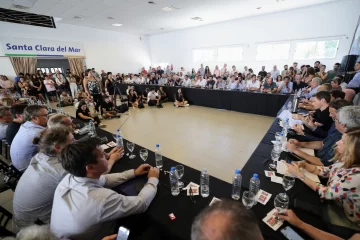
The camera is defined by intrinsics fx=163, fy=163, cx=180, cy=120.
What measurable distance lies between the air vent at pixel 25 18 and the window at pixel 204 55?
8.71m

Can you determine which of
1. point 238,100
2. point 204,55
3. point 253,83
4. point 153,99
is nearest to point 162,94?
point 153,99

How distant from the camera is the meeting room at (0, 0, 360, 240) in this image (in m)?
1.07

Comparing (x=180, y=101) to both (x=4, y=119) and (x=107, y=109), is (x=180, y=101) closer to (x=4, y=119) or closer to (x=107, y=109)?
(x=107, y=109)

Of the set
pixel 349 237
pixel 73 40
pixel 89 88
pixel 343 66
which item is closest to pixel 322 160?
pixel 349 237

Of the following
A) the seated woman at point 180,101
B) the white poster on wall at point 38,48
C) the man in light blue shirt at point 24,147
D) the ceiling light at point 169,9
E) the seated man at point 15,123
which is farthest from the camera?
the white poster on wall at point 38,48

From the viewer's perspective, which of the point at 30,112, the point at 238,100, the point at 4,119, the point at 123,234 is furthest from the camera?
the point at 238,100

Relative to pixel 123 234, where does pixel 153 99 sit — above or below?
below

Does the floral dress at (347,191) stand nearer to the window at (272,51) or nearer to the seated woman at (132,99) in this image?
the seated woman at (132,99)

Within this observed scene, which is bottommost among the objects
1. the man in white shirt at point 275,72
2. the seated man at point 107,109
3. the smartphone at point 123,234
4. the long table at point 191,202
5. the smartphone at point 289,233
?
the seated man at point 107,109

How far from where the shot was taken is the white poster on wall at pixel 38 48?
8148 millimetres

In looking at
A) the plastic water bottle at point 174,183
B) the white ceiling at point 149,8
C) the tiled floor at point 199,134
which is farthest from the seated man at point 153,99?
the plastic water bottle at point 174,183

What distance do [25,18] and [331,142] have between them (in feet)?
39.5

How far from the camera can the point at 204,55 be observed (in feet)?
37.8

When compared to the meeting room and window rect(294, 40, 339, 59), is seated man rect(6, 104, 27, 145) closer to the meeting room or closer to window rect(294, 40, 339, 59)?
the meeting room
